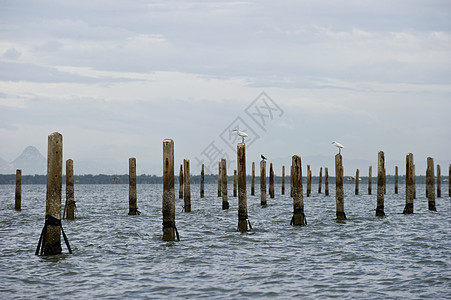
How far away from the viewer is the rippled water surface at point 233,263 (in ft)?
33.2

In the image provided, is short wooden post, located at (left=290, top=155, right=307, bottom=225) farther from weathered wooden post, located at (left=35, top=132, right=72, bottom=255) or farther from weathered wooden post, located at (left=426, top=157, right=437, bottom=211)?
weathered wooden post, located at (left=426, top=157, right=437, bottom=211)

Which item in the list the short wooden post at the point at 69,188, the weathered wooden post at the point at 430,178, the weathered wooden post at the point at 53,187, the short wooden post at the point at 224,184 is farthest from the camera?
the short wooden post at the point at 224,184

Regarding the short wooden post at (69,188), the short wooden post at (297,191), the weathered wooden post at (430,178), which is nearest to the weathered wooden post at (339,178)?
the short wooden post at (297,191)

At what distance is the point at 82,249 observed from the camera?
571 inches

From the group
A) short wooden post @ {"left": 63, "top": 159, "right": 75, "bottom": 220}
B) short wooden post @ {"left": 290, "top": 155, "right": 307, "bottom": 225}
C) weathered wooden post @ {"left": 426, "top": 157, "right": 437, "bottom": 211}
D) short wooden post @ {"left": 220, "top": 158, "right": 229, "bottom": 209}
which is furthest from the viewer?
short wooden post @ {"left": 220, "top": 158, "right": 229, "bottom": 209}

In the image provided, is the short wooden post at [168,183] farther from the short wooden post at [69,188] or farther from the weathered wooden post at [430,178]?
the weathered wooden post at [430,178]

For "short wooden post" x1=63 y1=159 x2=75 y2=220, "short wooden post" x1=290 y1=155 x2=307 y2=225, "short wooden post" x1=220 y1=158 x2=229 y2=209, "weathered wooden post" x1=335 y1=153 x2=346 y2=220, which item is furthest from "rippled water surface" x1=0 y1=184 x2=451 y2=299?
"short wooden post" x1=220 y1=158 x2=229 y2=209

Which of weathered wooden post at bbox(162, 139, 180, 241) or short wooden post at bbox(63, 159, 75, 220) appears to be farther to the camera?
short wooden post at bbox(63, 159, 75, 220)

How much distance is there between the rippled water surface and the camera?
10125mm

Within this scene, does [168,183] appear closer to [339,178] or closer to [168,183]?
[168,183]

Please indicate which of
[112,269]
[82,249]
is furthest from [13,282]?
[82,249]

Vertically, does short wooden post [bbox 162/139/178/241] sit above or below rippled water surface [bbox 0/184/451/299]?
above

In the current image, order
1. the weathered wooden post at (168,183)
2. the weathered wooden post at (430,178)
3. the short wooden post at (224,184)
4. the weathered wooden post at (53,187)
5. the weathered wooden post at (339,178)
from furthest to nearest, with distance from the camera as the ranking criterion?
1. the short wooden post at (224,184)
2. the weathered wooden post at (430,178)
3. the weathered wooden post at (339,178)
4. the weathered wooden post at (168,183)
5. the weathered wooden post at (53,187)

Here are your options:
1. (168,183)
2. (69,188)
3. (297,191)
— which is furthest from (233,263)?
(69,188)
